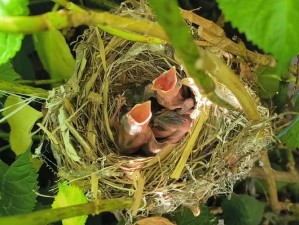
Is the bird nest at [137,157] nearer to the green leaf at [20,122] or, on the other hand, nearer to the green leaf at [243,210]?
the green leaf at [20,122]

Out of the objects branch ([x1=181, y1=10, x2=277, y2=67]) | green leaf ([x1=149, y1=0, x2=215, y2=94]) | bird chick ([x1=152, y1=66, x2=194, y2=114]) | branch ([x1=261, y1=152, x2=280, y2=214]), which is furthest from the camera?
branch ([x1=261, y1=152, x2=280, y2=214])

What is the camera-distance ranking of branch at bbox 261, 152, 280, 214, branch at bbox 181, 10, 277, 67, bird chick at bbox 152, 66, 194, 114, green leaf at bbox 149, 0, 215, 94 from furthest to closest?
branch at bbox 261, 152, 280, 214, bird chick at bbox 152, 66, 194, 114, branch at bbox 181, 10, 277, 67, green leaf at bbox 149, 0, 215, 94

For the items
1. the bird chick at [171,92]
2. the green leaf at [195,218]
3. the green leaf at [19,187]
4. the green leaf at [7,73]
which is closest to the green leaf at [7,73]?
the green leaf at [7,73]

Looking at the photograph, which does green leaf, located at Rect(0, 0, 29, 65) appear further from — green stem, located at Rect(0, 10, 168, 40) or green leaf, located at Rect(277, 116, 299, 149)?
green leaf, located at Rect(277, 116, 299, 149)

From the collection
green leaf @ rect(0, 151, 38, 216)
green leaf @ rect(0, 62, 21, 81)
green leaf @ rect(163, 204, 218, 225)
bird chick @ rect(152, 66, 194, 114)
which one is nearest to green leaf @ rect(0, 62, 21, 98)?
green leaf @ rect(0, 62, 21, 81)

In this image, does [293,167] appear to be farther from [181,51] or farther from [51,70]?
[181,51]

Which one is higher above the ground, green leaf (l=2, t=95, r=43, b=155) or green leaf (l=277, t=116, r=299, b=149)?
green leaf (l=277, t=116, r=299, b=149)

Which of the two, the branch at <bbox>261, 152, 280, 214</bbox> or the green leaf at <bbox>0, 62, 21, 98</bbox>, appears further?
the branch at <bbox>261, 152, 280, 214</bbox>
